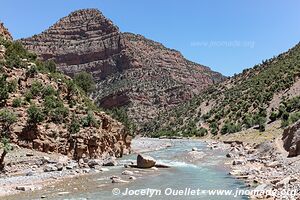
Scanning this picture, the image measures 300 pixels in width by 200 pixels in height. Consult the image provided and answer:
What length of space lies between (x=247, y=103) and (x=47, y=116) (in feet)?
194

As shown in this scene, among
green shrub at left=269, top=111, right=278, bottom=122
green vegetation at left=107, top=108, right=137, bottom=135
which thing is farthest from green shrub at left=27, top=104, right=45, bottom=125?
green shrub at left=269, top=111, right=278, bottom=122

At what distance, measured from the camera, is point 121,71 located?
625ft

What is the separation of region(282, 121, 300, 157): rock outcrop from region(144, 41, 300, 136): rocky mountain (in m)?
22.0

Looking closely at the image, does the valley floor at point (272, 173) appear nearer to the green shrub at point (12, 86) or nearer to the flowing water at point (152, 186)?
the flowing water at point (152, 186)

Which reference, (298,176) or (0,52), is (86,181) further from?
(0,52)

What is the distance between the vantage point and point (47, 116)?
38.2m

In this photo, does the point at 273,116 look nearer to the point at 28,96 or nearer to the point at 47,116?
the point at 47,116

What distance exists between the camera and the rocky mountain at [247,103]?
7262 centimetres

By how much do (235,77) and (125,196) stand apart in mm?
106118

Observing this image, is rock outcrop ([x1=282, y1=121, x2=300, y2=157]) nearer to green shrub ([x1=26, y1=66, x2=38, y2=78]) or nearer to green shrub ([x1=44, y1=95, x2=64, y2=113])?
green shrub ([x1=44, y1=95, x2=64, y2=113])

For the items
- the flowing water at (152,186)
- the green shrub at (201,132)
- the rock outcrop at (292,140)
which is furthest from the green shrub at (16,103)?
the green shrub at (201,132)

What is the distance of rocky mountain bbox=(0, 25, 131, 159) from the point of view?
3556 cm

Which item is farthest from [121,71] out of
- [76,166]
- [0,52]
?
[76,166]

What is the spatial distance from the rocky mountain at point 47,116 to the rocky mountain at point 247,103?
A: 2933 centimetres
